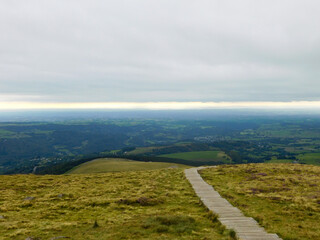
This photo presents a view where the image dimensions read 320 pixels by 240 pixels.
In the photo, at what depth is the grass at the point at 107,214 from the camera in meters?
15.9

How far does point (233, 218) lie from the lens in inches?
742

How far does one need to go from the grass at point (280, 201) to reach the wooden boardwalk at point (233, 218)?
0.84 m

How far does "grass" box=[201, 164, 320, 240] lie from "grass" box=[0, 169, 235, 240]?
4922 millimetres

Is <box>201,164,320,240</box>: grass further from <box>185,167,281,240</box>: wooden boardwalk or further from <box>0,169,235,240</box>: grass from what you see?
<box>0,169,235,240</box>: grass

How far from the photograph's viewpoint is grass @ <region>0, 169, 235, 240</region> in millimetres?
15922

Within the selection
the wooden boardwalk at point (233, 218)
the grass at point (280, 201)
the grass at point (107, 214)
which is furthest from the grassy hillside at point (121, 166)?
the wooden boardwalk at point (233, 218)

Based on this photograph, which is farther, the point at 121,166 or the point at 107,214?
the point at 121,166

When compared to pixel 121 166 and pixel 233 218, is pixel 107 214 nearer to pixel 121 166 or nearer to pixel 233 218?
pixel 233 218

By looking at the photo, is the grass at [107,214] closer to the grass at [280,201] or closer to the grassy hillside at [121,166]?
the grass at [280,201]

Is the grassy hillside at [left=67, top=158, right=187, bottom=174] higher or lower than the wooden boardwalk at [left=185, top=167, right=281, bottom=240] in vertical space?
lower

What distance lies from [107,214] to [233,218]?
1298 centimetres

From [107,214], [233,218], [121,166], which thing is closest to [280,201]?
[233,218]

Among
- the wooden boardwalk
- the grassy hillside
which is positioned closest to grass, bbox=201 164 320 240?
the wooden boardwalk

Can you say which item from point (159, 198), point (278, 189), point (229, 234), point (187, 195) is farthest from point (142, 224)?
point (278, 189)
